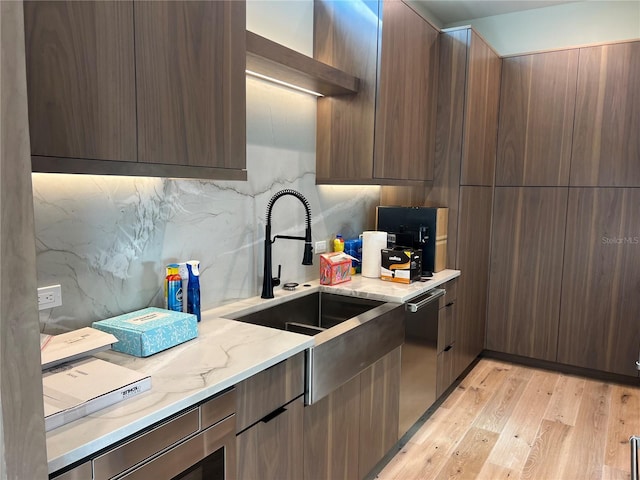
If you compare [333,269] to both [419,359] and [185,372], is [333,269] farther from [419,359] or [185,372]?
[185,372]

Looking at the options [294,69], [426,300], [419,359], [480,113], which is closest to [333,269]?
[426,300]

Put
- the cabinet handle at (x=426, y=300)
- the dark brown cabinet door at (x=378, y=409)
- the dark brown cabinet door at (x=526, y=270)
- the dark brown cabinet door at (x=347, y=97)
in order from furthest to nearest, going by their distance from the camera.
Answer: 1. the dark brown cabinet door at (x=526, y=270)
2. the dark brown cabinet door at (x=347, y=97)
3. the cabinet handle at (x=426, y=300)
4. the dark brown cabinet door at (x=378, y=409)

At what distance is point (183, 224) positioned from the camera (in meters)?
1.94

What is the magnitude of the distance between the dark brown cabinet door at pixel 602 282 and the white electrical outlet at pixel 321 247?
198 cm

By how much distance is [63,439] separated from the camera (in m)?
0.96

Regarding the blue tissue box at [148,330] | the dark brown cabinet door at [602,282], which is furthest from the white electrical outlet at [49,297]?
the dark brown cabinet door at [602,282]

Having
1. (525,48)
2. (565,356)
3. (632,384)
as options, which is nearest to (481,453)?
(565,356)

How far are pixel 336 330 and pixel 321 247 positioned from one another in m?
1.04

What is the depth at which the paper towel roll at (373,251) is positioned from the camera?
287 cm

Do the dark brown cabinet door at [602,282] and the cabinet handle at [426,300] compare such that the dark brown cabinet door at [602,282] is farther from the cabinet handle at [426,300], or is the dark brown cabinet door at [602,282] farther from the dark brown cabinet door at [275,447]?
the dark brown cabinet door at [275,447]

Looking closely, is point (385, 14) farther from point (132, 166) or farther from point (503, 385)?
point (503, 385)

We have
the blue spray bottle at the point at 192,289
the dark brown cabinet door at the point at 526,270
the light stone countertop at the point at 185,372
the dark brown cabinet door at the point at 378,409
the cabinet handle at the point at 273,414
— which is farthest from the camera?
the dark brown cabinet door at the point at 526,270

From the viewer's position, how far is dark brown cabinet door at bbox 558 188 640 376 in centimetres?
331

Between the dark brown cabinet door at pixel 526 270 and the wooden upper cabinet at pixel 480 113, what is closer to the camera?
the wooden upper cabinet at pixel 480 113
